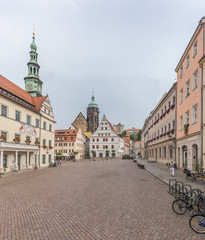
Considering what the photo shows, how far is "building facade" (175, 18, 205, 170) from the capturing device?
1675cm

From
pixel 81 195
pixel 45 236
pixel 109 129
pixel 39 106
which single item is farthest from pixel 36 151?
pixel 109 129

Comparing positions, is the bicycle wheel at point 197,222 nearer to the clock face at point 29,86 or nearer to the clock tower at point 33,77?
the clock tower at point 33,77

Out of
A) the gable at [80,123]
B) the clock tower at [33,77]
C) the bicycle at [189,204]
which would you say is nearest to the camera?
the bicycle at [189,204]

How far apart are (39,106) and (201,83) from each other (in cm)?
2816

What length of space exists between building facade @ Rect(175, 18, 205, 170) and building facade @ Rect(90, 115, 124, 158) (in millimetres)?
52204

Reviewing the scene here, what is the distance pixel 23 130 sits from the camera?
2986 centimetres

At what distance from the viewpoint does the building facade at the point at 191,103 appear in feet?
55.0

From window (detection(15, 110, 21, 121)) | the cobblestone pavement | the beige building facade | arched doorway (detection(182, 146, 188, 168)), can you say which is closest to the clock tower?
the beige building facade

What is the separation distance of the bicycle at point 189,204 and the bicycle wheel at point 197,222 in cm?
111

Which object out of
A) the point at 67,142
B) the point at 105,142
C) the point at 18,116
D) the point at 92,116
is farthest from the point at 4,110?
the point at 92,116

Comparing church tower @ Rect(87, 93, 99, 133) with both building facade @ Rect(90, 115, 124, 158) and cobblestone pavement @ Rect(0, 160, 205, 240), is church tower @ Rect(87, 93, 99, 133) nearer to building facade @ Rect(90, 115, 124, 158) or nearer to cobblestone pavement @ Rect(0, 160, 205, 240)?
building facade @ Rect(90, 115, 124, 158)

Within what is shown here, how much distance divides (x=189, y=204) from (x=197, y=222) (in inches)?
56.0

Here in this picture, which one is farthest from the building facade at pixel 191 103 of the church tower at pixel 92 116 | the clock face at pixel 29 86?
the church tower at pixel 92 116

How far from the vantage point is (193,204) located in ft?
23.4
